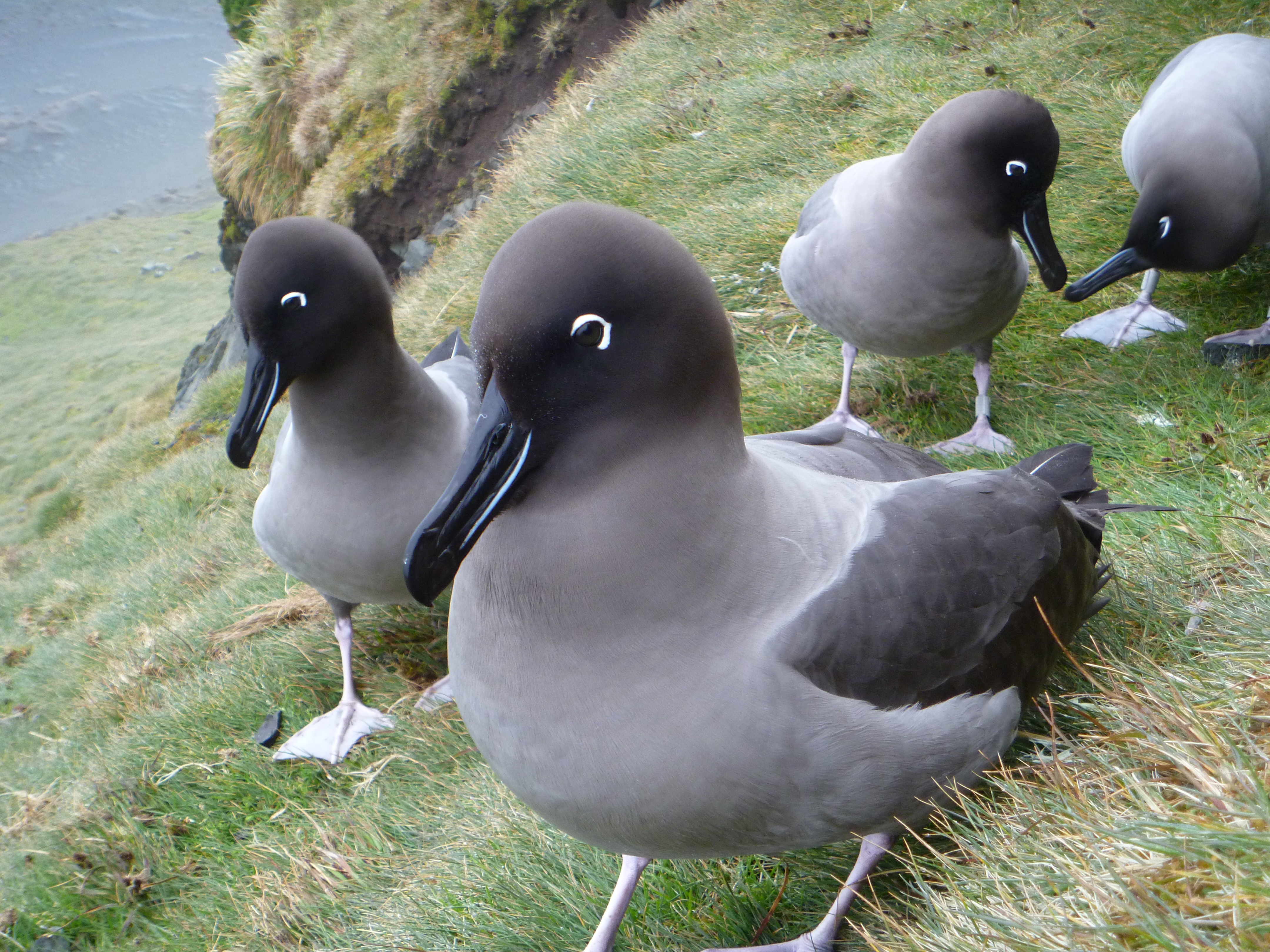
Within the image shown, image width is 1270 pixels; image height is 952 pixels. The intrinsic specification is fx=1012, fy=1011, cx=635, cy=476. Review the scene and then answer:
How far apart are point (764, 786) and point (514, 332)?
97cm

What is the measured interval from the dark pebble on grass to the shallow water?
34.7m

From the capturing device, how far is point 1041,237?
4031mm

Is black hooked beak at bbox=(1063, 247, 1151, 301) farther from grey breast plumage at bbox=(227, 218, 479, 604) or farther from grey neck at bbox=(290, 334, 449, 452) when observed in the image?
grey neck at bbox=(290, 334, 449, 452)

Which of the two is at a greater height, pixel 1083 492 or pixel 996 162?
pixel 996 162

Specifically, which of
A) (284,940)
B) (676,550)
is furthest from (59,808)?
(676,550)

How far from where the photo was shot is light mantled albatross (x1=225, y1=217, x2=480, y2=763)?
Result: 11.2 ft

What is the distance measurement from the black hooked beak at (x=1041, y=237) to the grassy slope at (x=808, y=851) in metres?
0.56

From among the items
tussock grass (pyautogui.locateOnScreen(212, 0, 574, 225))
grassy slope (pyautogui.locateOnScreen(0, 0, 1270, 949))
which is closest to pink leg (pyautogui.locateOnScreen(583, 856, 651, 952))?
grassy slope (pyautogui.locateOnScreen(0, 0, 1270, 949))

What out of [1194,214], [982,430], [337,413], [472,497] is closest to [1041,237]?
[982,430]

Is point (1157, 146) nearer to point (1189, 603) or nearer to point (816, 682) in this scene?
point (1189, 603)

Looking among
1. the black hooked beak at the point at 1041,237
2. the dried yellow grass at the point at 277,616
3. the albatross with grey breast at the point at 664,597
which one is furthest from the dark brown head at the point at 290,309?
the black hooked beak at the point at 1041,237

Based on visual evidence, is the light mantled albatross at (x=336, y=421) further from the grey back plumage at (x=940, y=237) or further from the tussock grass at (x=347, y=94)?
the tussock grass at (x=347, y=94)

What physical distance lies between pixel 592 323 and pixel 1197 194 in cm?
378

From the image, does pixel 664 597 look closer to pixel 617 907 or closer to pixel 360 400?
pixel 617 907
